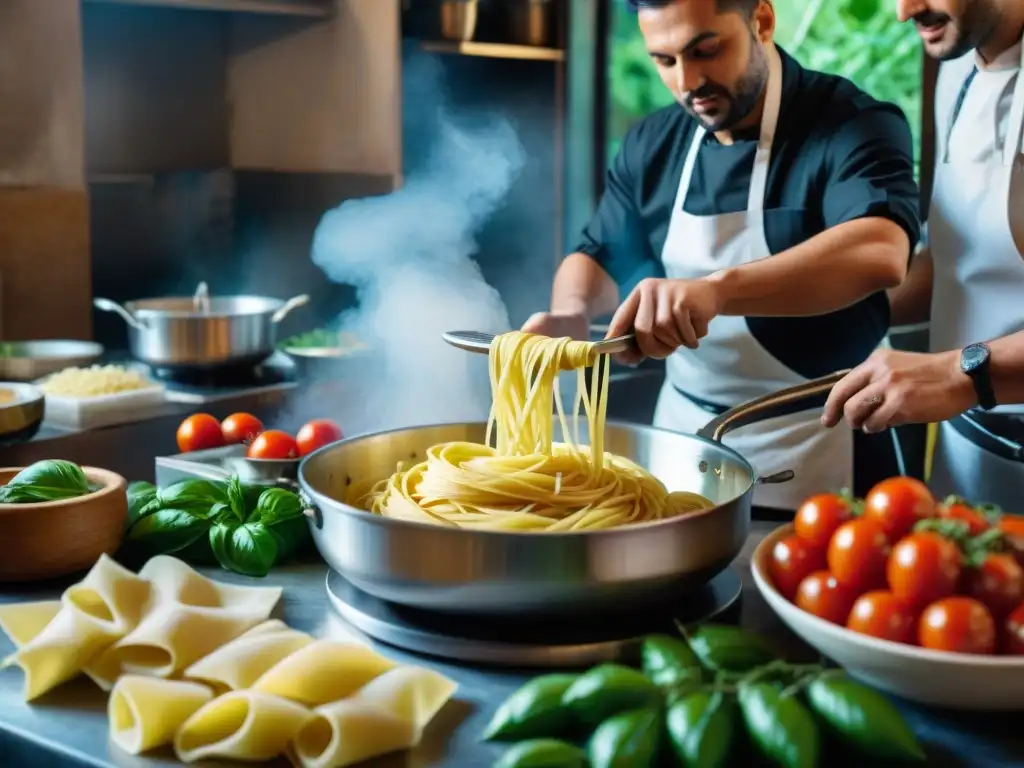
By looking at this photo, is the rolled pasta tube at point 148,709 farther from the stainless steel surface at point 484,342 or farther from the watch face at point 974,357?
the watch face at point 974,357

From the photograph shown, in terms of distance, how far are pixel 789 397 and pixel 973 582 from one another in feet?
1.70

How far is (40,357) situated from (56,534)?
79.4 inches

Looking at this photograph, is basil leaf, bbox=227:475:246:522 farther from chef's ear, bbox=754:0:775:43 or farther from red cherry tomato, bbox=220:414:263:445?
chef's ear, bbox=754:0:775:43

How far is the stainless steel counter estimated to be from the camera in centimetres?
111

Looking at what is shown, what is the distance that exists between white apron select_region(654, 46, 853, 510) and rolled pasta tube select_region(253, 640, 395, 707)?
156 centimetres

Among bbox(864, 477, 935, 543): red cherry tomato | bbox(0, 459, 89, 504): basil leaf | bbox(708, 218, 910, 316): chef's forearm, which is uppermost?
bbox(708, 218, 910, 316): chef's forearm

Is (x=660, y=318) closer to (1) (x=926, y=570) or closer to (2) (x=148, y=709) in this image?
(1) (x=926, y=570)

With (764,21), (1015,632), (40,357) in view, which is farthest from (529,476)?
(40,357)

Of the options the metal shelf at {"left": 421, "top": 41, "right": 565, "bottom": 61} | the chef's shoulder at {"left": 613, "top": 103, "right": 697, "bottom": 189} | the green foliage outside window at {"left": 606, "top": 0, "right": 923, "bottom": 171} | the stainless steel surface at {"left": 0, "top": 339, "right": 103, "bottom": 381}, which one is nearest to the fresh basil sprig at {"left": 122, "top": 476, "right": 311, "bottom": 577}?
the chef's shoulder at {"left": 613, "top": 103, "right": 697, "bottom": 189}

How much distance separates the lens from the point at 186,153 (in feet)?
14.7

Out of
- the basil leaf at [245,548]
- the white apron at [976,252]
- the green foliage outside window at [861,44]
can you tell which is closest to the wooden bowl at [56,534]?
the basil leaf at [245,548]

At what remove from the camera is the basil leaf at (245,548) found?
1.61 m

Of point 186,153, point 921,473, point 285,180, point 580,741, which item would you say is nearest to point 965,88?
point 921,473

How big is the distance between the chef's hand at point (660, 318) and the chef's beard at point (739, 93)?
0.64m
